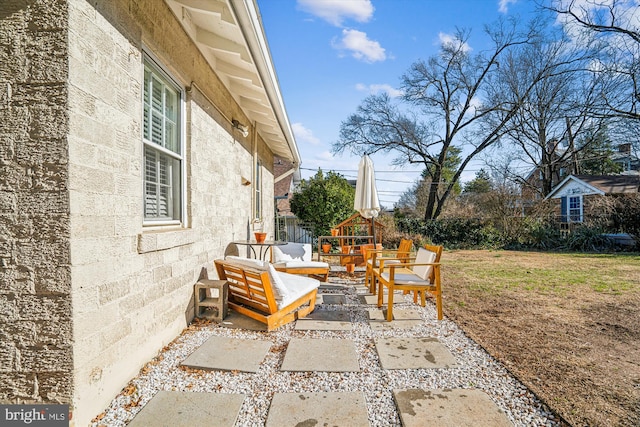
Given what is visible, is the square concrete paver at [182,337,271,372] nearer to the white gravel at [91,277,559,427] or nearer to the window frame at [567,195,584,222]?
the white gravel at [91,277,559,427]

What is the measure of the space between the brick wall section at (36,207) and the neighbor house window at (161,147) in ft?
3.21

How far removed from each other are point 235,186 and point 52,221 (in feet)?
12.3

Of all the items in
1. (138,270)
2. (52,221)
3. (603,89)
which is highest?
(603,89)

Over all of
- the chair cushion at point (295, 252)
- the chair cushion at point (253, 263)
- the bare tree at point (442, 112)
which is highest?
the bare tree at point (442, 112)

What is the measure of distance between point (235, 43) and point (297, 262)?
3587mm

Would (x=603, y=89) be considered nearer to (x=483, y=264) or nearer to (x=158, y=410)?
(x=483, y=264)

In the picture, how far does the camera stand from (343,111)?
1936cm

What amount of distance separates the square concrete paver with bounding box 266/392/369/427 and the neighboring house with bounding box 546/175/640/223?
1826cm

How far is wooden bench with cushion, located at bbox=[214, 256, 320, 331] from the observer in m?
3.69

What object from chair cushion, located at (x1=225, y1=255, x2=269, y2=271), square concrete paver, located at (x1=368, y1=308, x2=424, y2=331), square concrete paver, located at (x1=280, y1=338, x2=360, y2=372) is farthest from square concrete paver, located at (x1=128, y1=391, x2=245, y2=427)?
square concrete paver, located at (x1=368, y1=308, x2=424, y2=331)

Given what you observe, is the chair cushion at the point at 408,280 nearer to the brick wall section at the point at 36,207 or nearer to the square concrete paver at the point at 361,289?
the square concrete paver at the point at 361,289

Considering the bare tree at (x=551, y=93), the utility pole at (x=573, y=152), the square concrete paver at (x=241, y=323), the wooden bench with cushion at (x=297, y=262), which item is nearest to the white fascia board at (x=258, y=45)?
the wooden bench with cushion at (x=297, y=262)

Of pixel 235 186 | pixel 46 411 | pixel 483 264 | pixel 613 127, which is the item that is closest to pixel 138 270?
pixel 46 411

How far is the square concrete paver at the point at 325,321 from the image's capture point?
3.91 metres
